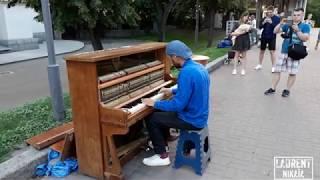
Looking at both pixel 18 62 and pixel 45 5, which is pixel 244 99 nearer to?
pixel 45 5

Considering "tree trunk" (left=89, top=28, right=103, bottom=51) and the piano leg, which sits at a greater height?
"tree trunk" (left=89, top=28, right=103, bottom=51)

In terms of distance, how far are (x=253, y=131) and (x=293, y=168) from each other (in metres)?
1.16

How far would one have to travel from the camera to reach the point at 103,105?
3318mm

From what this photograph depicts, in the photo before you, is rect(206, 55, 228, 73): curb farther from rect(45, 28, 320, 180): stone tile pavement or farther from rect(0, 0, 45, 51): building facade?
rect(0, 0, 45, 51): building facade

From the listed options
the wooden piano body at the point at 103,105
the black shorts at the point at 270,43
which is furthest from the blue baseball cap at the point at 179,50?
the black shorts at the point at 270,43

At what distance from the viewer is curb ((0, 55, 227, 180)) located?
11.1ft

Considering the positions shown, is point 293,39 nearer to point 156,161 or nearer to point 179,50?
point 179,50

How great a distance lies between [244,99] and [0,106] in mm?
5201

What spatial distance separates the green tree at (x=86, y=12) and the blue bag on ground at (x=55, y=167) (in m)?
2.69

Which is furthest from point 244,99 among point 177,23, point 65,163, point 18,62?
point 177,23

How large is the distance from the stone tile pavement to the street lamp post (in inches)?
51.4

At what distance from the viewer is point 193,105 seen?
11.8 feet

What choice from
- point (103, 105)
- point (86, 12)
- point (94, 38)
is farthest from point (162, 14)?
point (103, 105)

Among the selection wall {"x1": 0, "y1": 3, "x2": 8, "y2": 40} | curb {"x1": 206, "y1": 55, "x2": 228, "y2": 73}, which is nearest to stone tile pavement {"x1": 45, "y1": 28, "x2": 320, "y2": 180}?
curb {"x1": 206, "y1": 55, "x2": 228, "y2": 73}
